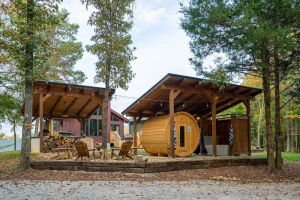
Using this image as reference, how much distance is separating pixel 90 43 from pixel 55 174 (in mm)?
7367

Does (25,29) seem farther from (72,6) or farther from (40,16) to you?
(72,6)

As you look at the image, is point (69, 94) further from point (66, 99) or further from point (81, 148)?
point (81, 148)

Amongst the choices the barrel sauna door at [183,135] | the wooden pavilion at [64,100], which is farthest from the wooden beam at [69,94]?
the barrel sauna door at [183,135]

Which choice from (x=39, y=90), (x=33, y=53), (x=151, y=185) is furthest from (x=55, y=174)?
(x=39, y=90)

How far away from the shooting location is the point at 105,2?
50.3 ft

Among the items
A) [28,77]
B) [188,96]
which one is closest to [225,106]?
[188,96]

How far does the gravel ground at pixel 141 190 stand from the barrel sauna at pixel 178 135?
6.11 metres

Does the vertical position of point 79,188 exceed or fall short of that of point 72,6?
it falls short

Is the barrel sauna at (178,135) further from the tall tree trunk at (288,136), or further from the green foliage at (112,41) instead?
the tall tree trunk at (288,136)

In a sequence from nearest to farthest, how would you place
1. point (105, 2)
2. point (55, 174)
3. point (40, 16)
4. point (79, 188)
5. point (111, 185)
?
point (79, 188) → point (111, 185) → point (55, 174) → point (40, 16) → point (105, 2)

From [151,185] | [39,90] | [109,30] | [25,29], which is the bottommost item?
[151,185]

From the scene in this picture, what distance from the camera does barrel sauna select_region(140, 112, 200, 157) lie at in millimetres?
15172

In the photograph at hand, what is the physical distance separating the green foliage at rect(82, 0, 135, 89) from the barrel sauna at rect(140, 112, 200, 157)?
2622 mm

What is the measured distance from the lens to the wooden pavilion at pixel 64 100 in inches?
617
